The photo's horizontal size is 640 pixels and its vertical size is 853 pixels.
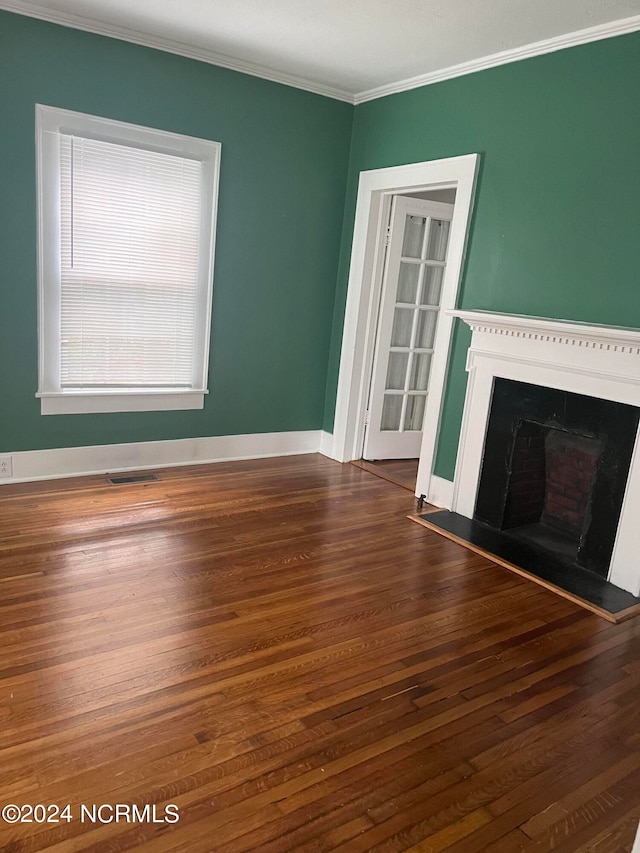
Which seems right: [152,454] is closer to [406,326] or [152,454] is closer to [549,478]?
[406,326]

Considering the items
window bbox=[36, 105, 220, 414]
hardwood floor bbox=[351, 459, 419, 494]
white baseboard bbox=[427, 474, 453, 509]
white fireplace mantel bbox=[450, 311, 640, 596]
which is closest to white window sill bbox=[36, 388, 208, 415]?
window bbox=[36, 105, 220, 414]

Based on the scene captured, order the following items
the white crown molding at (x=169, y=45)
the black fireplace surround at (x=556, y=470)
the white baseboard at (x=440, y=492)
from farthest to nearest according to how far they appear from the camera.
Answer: the white baseboard at (x=440, y=492) → the white crown molding at (x=169, y=45) → the black fireplace surround at (x=556, y=470)

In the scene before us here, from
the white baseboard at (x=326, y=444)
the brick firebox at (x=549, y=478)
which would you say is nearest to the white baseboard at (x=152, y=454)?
the white baseboard at (x=326, y=444)

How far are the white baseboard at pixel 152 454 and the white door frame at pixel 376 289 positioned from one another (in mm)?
400

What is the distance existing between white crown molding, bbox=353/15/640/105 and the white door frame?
0.50 metres

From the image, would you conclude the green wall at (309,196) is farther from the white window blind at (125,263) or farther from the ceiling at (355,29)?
the white window blind at (125,263)

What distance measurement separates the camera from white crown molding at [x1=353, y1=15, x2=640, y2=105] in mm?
3080

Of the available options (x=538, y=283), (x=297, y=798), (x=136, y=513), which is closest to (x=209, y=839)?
(x=297, y=798)

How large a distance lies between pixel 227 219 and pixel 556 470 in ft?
8.94

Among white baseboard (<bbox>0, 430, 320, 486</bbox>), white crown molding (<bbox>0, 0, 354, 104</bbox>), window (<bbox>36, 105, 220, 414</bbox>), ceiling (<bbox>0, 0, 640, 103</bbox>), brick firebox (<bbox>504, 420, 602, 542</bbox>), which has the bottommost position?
white baseboard (<bbox>0, 430, 320, 486</bbox>)

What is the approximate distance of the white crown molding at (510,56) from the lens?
308 cm

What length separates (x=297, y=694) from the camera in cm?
222

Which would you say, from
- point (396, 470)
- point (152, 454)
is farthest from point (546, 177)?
point (152, 454)

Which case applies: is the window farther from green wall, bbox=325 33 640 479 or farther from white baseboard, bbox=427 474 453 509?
white baseboard, bbox=427 474 453 509
